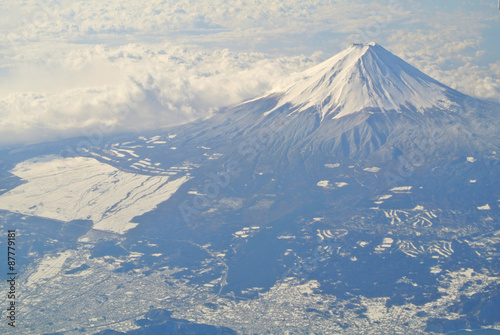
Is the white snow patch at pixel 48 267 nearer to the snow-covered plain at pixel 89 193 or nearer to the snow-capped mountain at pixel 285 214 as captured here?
the snow-capped mountain at pixel 285 214

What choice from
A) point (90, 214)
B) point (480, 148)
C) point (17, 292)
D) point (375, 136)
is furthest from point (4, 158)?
point (480, 148)

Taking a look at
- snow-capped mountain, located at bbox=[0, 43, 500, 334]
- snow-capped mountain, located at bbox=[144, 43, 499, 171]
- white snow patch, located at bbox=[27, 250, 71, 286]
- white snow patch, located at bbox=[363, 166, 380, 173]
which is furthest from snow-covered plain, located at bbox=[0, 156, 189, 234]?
white snow patch, located at bbox=[363, 166, 380, 173]

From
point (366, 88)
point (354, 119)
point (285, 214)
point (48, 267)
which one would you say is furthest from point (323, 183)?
point (48, 267)

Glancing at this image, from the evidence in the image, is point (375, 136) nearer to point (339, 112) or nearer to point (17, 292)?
point (339, 112)

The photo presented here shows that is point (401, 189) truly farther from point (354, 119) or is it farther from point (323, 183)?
point (354, 119)

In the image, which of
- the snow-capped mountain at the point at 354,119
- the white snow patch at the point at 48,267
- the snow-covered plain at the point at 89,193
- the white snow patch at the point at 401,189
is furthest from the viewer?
the snow-capped mountain at the point at 354,119

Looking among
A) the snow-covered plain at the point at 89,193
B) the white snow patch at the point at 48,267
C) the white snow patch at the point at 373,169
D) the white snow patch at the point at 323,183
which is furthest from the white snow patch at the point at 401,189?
the white snow patch at the point at 48,267
